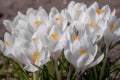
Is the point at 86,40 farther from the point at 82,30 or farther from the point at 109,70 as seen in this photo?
the point at 109,70

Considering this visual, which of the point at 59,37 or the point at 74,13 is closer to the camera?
the point at 59,37

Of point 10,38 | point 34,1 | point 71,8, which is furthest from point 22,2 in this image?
point 10,38

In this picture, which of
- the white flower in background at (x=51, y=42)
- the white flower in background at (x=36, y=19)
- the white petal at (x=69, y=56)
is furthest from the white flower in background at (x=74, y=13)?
the white petal at (x=69, y=56)

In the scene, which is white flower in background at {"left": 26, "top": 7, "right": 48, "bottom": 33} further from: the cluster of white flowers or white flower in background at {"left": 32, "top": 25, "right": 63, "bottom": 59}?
white flower in background at {"left": 32, "top": 25, "right": 63, "bottom": 59}

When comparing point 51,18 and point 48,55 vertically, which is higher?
point 51,18

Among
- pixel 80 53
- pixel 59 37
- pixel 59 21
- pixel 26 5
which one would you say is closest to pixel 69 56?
pixel 80 53

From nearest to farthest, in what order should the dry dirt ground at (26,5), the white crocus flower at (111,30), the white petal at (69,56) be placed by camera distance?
the white petal at (69,56) < the white crocus flower at (111,30) < the dry dirt ground at (26,5)

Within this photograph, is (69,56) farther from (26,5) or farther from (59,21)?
(26,5)

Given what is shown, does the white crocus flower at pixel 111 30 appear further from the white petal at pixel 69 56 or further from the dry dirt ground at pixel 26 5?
the dry dirt ground at pixel 26 5
